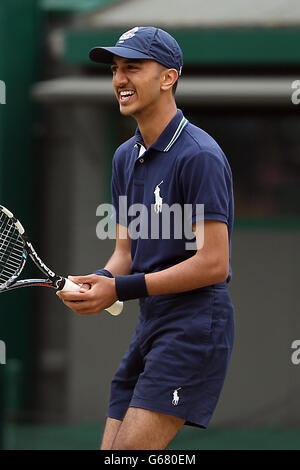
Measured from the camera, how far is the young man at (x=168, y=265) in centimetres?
345

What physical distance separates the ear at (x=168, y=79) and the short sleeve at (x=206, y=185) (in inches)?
12.0

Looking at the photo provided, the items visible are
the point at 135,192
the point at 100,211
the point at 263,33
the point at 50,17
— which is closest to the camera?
the point at 135,192

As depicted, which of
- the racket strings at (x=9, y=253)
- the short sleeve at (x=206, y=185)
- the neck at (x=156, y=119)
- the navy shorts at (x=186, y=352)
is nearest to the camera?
the short sleeve at (x=206, y=185)

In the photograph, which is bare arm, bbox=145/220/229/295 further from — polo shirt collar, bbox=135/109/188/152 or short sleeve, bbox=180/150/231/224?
polo shirt collar, bbox=135/109/188/152

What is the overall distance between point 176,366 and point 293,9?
5225 millimetres

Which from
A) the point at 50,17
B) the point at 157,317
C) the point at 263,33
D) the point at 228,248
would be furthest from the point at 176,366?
the point at 50,17

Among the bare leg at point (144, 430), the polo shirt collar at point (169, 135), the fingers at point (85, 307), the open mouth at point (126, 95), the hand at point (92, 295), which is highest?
the open mouth at point (126, 95)

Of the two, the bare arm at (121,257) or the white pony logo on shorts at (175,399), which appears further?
the bare arm at (121,257)

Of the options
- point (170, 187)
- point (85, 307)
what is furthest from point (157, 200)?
point (85, 307)

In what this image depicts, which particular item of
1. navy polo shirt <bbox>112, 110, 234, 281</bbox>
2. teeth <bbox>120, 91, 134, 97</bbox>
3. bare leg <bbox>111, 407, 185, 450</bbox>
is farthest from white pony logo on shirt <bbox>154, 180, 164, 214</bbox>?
bare leg <bbox>111, 407, 185, 450</bbox>

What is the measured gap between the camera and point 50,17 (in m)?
9.23

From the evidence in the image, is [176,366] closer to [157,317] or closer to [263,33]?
[157,317]

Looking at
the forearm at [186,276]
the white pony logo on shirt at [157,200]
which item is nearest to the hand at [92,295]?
the forearm at [186,276]

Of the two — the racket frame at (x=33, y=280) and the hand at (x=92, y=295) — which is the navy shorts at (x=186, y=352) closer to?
the hand at (x=92, y=295)
